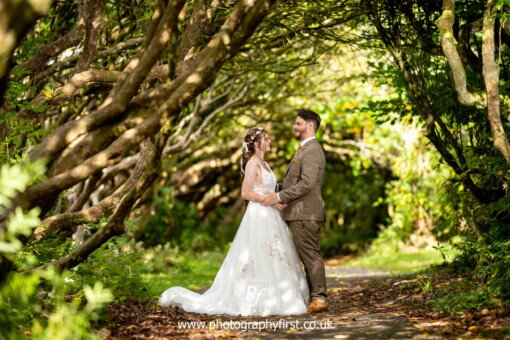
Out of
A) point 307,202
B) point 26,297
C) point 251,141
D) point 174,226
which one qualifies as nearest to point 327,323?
point 307,202

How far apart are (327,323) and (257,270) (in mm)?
1610

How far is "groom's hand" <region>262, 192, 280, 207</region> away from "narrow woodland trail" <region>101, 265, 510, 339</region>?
62.6 inches

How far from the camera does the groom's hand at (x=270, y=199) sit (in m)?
8.62

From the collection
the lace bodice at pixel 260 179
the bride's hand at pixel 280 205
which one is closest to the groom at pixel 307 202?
the bride's hand at pixel 280 205

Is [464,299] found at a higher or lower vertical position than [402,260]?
higher

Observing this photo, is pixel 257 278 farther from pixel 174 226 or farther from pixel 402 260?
pixel 174 226

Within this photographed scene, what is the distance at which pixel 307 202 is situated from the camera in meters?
8.50

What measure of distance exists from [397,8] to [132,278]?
532 centimetres

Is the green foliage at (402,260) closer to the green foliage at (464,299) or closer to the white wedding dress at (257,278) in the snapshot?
the green foliage at (464,299)

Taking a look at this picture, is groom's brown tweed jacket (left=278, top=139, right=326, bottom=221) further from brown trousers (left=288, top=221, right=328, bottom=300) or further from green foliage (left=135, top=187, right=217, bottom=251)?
green foliage (left=135, top=187, right=217, bottom=251)

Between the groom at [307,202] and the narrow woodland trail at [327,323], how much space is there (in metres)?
0.50

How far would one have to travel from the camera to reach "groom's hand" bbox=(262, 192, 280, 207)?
862 cm

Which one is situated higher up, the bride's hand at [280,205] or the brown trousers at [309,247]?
the bride's hand at [280,205]

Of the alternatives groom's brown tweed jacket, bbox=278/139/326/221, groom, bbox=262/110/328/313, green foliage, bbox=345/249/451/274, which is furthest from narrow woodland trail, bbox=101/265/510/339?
green foliage, bbox=345/249/451/274
